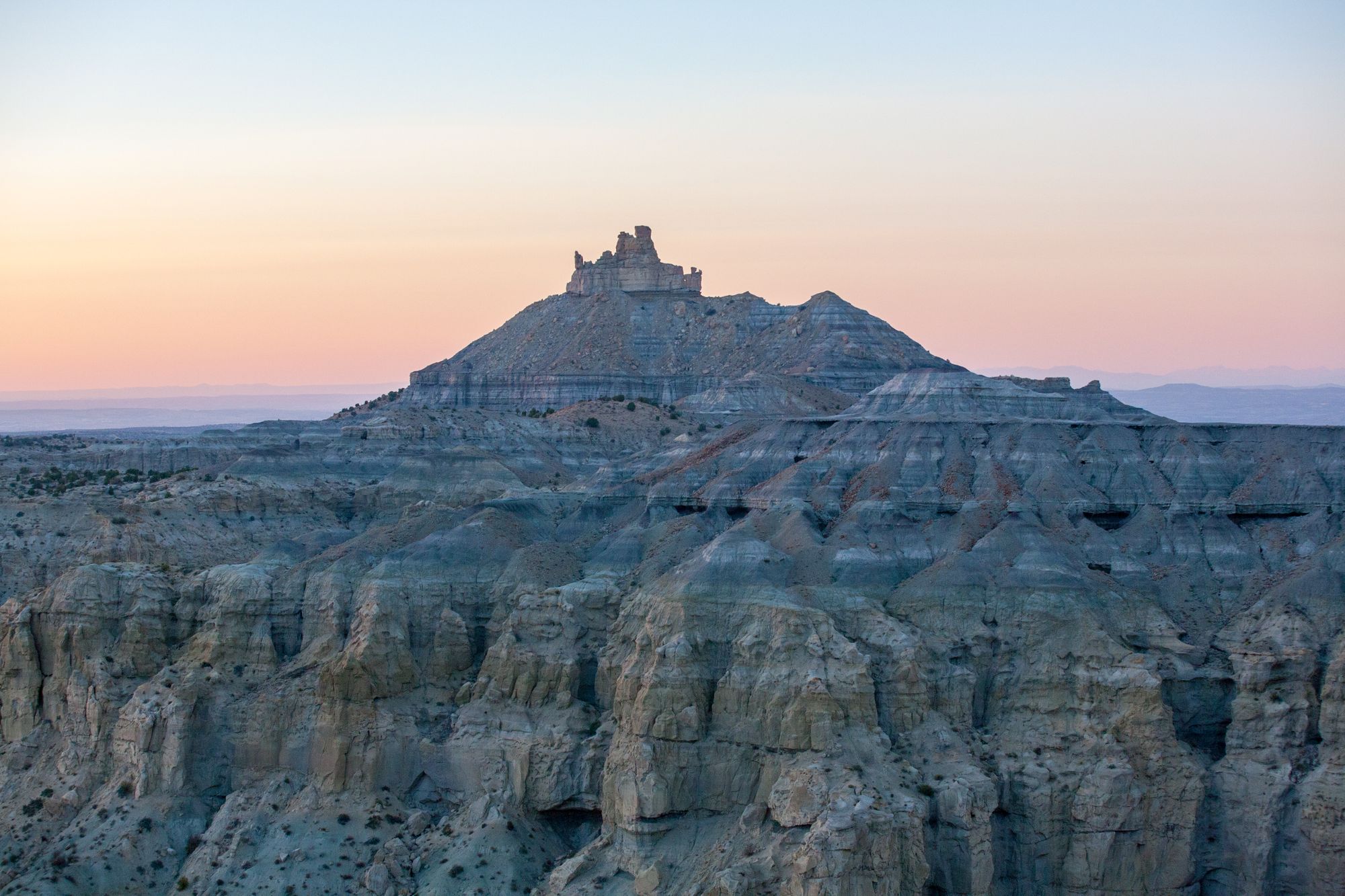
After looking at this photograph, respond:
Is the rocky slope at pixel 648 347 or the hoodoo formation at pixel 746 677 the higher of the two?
the rocky slope at pixel 648 347

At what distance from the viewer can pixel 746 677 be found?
72.8 metres

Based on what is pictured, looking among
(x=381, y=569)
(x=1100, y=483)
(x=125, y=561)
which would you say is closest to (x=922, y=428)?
(x=1100, y=483)

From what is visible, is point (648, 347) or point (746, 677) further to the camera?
point (648, 347)

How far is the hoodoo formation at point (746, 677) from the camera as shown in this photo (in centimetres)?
6988

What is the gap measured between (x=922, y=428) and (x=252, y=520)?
38348 mm

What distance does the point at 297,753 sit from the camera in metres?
82.1

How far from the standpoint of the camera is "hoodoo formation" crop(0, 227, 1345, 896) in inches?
2751

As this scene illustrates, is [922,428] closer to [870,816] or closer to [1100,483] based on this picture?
[1100,483]

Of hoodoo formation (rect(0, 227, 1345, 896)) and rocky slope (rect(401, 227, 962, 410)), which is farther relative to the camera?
rocky slope (rect(401, 227, 962, 410))

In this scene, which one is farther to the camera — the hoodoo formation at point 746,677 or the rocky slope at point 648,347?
the rocky slope at point 648,347

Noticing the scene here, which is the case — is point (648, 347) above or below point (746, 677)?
above

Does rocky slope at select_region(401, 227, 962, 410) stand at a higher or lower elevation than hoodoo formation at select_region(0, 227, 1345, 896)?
higher

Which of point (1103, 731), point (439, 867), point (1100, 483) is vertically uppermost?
→ point (1100, 483)

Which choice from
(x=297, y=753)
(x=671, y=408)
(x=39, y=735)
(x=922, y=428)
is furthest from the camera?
(x=671, y=408)
